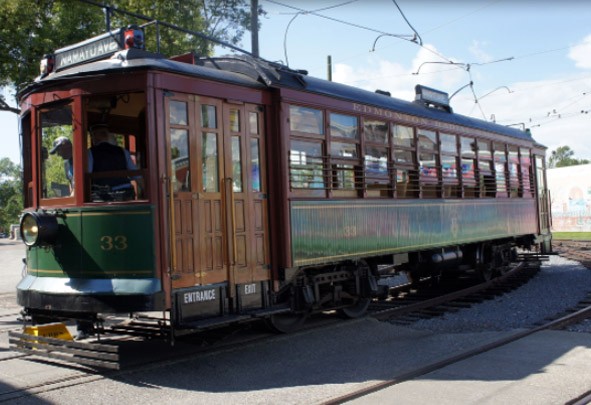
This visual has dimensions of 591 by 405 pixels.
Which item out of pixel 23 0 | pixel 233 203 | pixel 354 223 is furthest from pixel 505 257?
pixel 23 0

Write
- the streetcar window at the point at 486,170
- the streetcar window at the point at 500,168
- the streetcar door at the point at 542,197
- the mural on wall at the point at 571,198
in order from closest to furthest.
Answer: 1. the streetcar window at the point at 486,170
2. the streetcar window at the point at 500,168
3. the streetcar door at the point at 542,197
4. the mural on wall at the point at 571,198

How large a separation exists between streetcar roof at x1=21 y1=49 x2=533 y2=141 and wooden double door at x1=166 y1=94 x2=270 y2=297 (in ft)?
1.07

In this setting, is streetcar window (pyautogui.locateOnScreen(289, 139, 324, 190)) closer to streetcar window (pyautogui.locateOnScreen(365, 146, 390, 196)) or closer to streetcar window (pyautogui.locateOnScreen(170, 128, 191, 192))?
streetcar window (pyautogui.locateOnScreen(365, 146, 390, 196))

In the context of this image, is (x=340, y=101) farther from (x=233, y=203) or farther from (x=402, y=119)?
(x=233, y=203)

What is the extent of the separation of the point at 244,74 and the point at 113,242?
8.62ft

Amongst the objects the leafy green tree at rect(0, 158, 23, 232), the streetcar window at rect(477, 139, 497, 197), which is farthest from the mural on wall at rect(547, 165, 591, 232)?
the leafy green tree at rect(0, 158, 23, 232)

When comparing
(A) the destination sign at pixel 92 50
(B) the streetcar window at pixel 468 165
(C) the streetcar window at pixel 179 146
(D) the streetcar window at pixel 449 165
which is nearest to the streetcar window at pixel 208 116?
(C) the streetcar window at pixel 179 146

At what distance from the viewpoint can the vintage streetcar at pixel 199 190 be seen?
5.96m

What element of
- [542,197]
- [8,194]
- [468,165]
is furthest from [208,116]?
[8,194]

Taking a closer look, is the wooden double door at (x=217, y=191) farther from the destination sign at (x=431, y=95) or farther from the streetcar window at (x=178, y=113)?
the destination sign at (x=431, y=95)

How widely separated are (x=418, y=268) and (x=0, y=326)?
678 centimetres

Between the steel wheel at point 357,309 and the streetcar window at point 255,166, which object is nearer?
the streetcar window at point 255,166

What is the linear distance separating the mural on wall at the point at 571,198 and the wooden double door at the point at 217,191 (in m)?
36.0

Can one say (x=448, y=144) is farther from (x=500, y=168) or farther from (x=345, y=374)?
(x=345, y=374)
